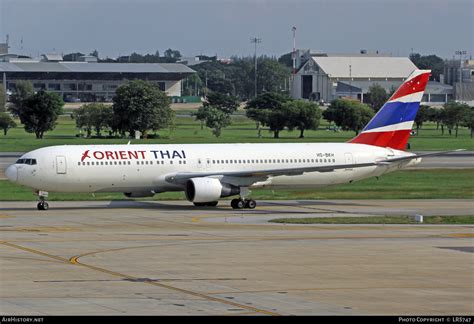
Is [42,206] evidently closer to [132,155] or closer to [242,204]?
[132,155]

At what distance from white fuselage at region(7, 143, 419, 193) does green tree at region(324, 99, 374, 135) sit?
102 meters

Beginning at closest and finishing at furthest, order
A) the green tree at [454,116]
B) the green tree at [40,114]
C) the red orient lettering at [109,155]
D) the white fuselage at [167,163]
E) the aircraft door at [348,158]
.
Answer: the white fuselage at [167,163]
the red orient lettering at [109,155]
the aircraft door at [348,158]
the green tree at [40,114]
the green tree at [454,116]

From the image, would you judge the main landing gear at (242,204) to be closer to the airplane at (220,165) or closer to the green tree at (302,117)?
the airplane at (220,165)

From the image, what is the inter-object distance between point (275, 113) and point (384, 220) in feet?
386

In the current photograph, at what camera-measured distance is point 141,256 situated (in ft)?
129

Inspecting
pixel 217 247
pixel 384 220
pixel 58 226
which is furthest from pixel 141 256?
pixel 384 220

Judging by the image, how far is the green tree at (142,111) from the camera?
15850cm

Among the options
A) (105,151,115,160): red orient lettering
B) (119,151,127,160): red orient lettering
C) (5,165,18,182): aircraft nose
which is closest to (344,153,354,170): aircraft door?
(119,151,127,160): red orient lettering

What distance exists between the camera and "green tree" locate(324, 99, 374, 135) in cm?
16888

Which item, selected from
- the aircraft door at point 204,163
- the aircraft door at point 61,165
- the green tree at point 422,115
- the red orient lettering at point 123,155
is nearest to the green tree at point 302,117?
the green tree at point 422,115

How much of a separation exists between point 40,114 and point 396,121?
102m

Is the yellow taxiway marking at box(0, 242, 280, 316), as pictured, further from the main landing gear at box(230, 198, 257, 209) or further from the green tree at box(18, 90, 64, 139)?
the green tree at box(18, 90, 64, 139)

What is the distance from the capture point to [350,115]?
17088 centimetres

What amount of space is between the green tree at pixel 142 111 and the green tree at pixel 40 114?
9.31m
